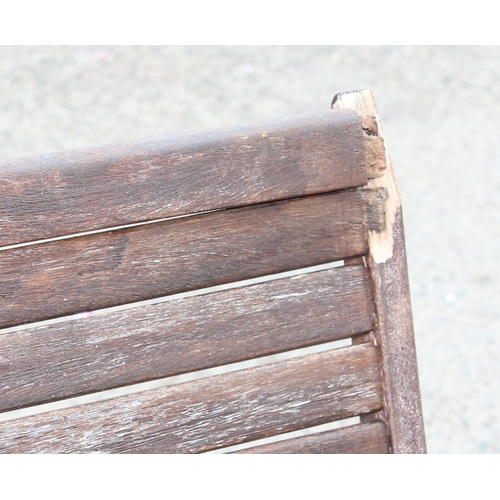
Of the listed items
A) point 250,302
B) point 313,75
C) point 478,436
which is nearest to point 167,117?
point 313,75

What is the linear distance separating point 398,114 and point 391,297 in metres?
2.47

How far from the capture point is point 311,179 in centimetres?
86

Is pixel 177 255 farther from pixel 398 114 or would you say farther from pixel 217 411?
pixel 398 114

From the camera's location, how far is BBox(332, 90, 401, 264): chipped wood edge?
0.88 metres

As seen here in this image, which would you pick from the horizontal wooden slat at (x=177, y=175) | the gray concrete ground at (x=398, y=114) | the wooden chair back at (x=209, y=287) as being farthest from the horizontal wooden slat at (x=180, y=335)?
the gray concrete ground at (x=398, y=114)

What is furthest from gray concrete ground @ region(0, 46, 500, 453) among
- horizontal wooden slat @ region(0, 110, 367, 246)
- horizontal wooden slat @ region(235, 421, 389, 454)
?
horizontal wooden slat @ region(0, 110, 367, 246)

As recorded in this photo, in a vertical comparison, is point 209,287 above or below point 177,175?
below

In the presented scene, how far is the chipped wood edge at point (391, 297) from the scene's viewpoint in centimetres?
88

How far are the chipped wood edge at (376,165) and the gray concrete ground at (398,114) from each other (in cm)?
130

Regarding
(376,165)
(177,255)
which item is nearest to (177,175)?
(177,255)

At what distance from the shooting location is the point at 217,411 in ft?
3.00

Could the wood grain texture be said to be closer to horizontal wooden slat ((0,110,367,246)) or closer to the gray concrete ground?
horizontal wooden slat ((0,110,367,246))

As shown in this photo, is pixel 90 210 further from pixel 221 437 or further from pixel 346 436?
pixel 346 436

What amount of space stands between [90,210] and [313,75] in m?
2.86
